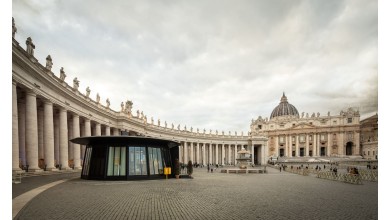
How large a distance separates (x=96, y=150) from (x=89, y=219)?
18001 millimetres

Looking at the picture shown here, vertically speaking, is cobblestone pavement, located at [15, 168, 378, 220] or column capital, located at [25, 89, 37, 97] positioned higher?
column capital, located at [25, 89, 37, 97]

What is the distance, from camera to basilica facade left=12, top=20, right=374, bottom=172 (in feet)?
90.1

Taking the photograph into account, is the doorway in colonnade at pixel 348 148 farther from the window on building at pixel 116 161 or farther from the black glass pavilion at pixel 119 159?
the window on building at pixel 116 161

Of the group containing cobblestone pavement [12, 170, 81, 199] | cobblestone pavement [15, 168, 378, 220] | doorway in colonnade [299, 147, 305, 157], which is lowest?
doorway in colonnade [299, 147, 305, 157]

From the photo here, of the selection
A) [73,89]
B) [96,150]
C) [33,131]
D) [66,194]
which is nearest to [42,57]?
[73,89]

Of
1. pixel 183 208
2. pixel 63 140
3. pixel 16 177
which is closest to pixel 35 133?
pixel 16 177

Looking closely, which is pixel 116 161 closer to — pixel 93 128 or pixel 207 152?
pixel 93 128


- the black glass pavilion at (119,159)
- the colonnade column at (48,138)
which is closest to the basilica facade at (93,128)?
the colonnade column at (48,138)

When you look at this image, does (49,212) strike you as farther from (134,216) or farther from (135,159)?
(135,159)

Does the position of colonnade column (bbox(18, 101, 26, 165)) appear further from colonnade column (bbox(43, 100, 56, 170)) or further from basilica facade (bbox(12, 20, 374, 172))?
colonnade column (bbox(43, 100, 56, 170))

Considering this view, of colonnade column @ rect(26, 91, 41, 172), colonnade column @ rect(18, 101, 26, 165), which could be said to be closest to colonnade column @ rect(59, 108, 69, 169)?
colonnade column @ rect(18, 101, 26, 165)

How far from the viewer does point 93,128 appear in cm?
5281

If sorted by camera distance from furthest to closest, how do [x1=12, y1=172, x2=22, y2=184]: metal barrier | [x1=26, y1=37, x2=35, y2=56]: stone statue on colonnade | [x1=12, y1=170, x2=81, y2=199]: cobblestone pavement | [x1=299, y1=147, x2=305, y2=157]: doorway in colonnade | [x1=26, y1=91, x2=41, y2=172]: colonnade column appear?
[x1=299, y1=147, x2=305, y2=157]: doorway in colonnade, [x1=26, y1=91, x2=41, y2=172]: colonnade column, [x1=26, y1=37, x2=35, y2=56]: stone statue on colonnade, [x1=12, y1=172, x2=22, y2=184]: metal barrier, [x1=12, y1=170, x2=81, y2=199]: cobblestone pavement
